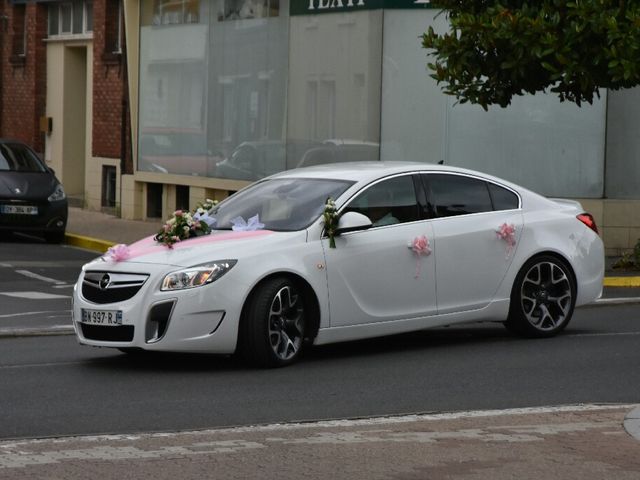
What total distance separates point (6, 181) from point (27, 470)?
16.9 m

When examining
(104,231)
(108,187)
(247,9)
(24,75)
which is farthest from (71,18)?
(104,231)

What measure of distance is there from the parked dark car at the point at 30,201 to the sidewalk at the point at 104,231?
0.45 meters

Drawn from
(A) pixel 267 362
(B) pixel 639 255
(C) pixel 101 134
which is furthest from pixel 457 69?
(C) pixel 101 134

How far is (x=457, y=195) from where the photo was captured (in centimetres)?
1232

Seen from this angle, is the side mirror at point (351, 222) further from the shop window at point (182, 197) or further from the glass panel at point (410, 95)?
the shop window at point (182, 197)

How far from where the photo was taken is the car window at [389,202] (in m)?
11.7

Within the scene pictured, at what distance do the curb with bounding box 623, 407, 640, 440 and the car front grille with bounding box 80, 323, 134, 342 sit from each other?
3.42m

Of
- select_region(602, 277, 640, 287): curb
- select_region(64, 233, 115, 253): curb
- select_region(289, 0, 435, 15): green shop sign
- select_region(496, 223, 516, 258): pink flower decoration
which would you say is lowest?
select_region(64, 233, 115, 253): curb

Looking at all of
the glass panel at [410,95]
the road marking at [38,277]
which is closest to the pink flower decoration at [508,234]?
the road marking at [38,277]

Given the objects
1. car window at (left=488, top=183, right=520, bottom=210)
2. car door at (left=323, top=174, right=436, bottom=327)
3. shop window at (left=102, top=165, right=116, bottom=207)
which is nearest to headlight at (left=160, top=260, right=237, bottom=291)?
car door at (left=323, top=174, right=436, bottom=327)

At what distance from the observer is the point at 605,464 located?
7816 mm

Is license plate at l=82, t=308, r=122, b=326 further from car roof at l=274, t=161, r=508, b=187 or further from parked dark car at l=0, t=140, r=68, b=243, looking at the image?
parked dark car at l=0, t=140, r=68, b=243

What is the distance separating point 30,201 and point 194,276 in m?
13.6

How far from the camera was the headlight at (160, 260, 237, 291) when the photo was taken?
34.9 feet
